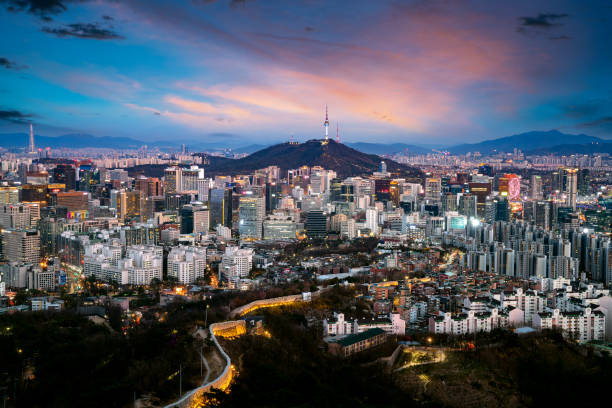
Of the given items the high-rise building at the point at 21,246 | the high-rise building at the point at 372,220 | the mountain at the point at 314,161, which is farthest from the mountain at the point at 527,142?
the high-rise building at the point at 21,246

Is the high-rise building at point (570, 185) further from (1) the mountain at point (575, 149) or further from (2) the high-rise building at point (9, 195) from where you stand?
(2) the high-rise building at point (9, 195)

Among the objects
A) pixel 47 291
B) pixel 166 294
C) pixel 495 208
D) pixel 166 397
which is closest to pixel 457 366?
pixel 166 397

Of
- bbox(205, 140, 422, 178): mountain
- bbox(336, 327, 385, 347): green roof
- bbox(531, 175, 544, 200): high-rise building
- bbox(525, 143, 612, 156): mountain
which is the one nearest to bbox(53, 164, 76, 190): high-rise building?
bbox(205, 140, 422, 178): mountain

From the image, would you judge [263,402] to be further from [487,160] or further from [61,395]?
[487,160]

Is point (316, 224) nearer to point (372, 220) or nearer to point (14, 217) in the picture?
point (372, 220)

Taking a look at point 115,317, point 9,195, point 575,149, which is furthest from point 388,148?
point 115,317

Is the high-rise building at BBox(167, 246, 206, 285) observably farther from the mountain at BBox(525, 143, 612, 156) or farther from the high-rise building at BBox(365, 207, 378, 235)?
the mountain at BBox(525, 143, 612, 156)
